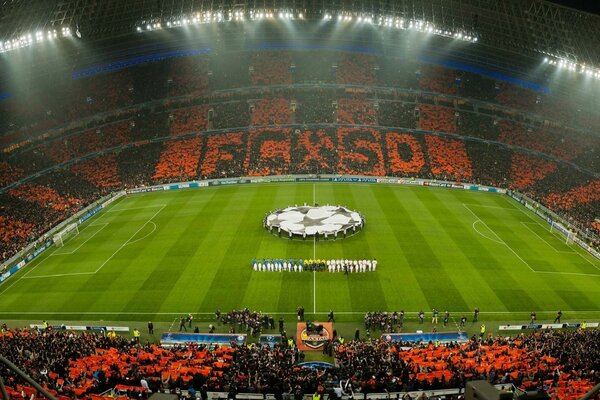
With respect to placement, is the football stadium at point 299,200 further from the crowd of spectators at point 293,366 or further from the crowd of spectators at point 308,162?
the crowd of spectators at point 308,162

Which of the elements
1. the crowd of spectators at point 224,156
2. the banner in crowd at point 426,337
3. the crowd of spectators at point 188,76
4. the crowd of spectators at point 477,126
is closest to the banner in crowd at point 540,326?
the banner in crowd at point 426,337

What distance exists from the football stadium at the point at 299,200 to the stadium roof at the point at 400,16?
1.01 feet

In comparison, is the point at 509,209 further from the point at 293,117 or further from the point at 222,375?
the point at 222,375

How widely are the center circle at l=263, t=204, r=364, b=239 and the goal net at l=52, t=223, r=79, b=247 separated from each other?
21.6 m

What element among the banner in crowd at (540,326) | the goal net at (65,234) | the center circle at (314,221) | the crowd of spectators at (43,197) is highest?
the crowd of spectators at (43,197)

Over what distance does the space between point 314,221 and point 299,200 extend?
9940 millimetres

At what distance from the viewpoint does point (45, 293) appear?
40.4m

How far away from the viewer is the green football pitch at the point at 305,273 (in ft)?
122

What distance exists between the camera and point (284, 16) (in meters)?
77.0

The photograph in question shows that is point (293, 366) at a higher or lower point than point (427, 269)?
lower

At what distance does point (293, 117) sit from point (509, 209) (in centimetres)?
3905

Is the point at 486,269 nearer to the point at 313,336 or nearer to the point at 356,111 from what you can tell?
the point at 313,336

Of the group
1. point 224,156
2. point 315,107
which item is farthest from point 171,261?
point 315,107

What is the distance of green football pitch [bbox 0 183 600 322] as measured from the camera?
122 ft
